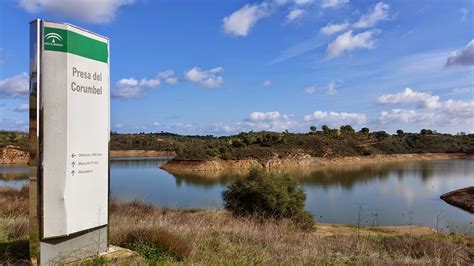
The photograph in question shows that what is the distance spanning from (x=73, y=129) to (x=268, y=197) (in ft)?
42.9

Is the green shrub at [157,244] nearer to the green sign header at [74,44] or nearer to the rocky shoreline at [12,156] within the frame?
the green sign header at [74,44]

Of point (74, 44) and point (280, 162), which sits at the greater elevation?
point (74, 44)

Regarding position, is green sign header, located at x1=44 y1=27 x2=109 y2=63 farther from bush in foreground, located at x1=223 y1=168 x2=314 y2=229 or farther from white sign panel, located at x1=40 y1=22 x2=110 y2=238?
bush in foreground, located at x1=223 y1=168 x2=314 y2=229

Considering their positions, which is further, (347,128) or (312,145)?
(347,128)

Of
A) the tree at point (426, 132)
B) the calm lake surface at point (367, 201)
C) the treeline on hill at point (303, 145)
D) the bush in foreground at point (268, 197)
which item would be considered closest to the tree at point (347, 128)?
the treeline on hill at point (303, 145)

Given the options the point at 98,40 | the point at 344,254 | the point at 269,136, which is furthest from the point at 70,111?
the point at 269,136

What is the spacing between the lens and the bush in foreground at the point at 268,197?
669 inches

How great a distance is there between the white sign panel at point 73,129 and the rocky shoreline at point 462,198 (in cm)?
2897

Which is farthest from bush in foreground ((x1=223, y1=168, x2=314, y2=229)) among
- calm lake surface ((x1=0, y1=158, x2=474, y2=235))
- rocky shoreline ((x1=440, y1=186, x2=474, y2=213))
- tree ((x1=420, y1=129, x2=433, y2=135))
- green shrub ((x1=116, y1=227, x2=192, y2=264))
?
tree ((x1=420, y1=129, x2=433, y2=135))

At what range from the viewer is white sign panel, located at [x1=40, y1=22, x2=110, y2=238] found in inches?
170

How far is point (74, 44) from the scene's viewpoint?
15.0 ft

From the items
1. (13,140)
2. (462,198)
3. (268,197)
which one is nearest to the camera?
(268,197)

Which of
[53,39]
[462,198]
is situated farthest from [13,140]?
[53,39]

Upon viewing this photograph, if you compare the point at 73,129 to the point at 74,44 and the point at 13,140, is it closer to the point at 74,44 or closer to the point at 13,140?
the point at 74,44
